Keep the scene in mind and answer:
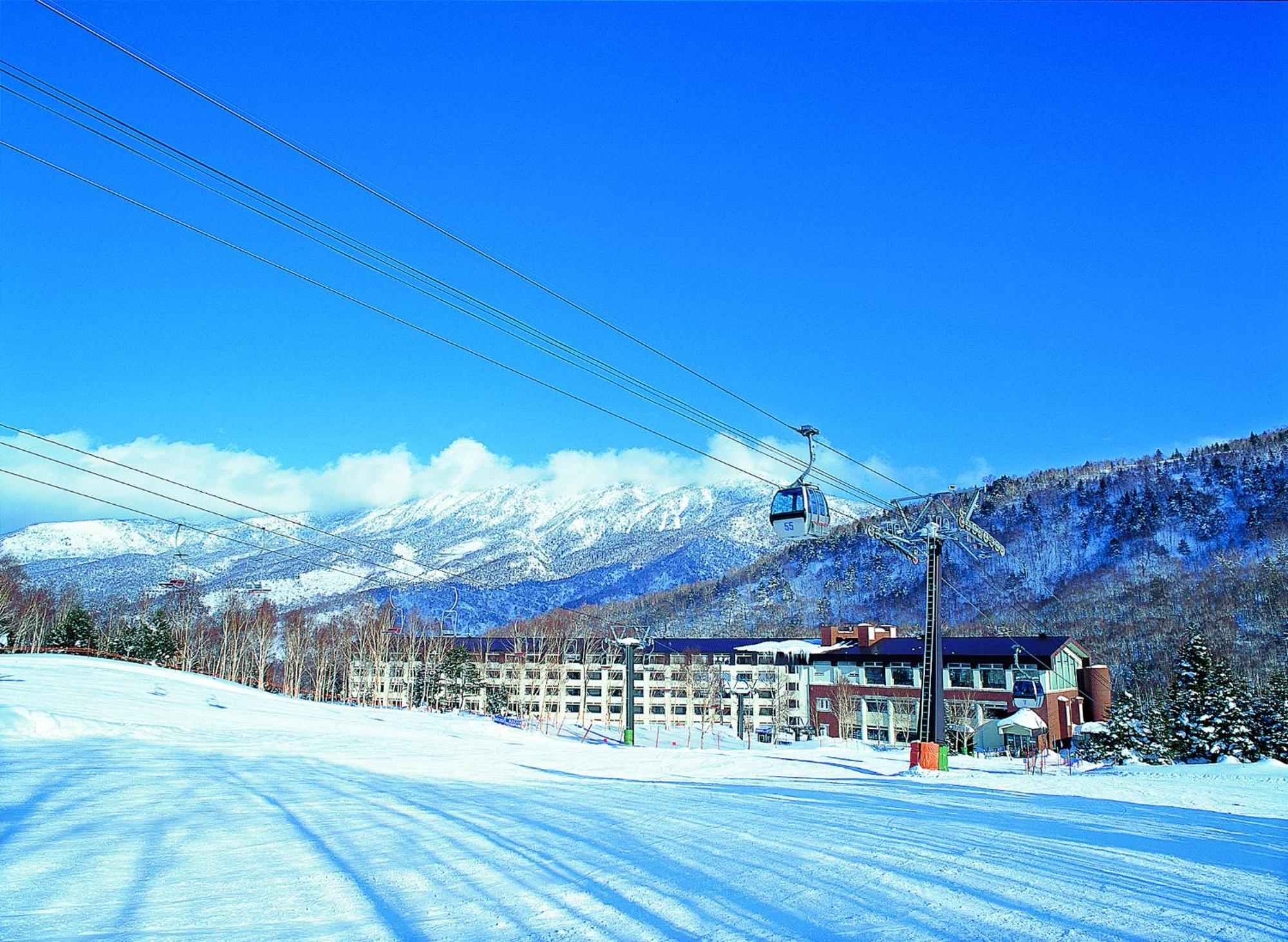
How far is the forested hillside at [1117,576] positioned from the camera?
124250mm

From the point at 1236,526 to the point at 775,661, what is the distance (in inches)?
5040

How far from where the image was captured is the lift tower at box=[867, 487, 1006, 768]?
24.4 m

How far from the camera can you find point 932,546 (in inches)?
1024

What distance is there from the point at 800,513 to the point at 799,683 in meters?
64.7

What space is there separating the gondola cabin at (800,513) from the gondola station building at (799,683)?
27604 millimetres

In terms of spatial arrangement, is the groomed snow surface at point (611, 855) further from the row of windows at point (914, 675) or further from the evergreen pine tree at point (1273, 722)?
the row of windows at point (914, 675)

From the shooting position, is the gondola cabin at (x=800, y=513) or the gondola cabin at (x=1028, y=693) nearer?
the gondola cabin at (x=800, y=513)

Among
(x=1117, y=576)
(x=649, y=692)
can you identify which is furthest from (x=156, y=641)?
(x=1117, y=576)

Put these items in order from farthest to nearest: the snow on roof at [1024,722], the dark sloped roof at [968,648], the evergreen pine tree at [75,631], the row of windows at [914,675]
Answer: the evergreen pine tree at [75,631] → the row of windows at [914,675] → the dark sloped roof at [968,648] → the snow on roof at [1024,722]

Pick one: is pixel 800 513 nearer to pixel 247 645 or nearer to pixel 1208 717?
pixel 1208 717

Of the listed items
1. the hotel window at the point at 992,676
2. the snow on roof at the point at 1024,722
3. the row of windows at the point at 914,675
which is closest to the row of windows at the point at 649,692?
the row of windows at the point at 914,675

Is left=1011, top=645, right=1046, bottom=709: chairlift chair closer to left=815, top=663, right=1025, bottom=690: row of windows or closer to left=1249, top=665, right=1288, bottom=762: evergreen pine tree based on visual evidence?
left=815, top=663, right=1025, bottom=690: row of windows

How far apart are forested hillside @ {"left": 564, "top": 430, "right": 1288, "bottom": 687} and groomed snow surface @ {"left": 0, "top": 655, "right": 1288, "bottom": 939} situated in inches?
4430

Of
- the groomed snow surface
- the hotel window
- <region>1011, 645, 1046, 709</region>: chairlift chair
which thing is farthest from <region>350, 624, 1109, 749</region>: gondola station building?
the groomed snow surface
